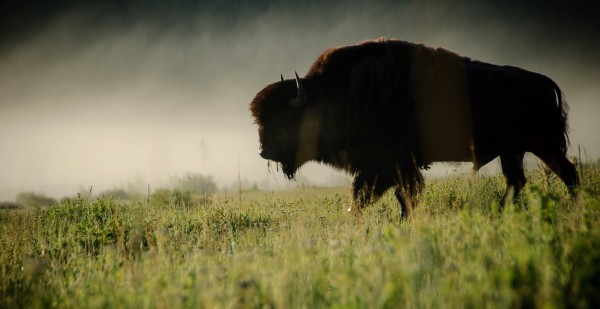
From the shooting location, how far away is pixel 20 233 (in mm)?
5398

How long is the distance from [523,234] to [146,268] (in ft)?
8.54

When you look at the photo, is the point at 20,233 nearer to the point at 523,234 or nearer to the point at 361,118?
the point at 361,118

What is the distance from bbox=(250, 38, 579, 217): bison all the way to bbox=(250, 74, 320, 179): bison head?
0.89 ft

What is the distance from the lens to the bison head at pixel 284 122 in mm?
5602

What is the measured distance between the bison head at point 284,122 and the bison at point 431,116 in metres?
0.27

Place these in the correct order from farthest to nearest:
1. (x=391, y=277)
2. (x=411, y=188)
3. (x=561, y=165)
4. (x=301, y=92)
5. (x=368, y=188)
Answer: (x=301, y=92) → (x=368, y=188) → (x=411, y=188) → (x=561, y=165) → (x=391, y=277)

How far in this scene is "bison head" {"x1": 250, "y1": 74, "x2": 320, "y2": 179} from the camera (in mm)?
5602

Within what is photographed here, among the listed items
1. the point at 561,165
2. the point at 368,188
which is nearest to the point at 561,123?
the point at 561,165

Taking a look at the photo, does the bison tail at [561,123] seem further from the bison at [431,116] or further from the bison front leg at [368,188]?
the bison front leg at [368,188]

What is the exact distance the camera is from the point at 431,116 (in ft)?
16.3

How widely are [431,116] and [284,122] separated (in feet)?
7.44

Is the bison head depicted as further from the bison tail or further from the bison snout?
the bison tail

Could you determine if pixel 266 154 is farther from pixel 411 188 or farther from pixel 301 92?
pixel 411 188

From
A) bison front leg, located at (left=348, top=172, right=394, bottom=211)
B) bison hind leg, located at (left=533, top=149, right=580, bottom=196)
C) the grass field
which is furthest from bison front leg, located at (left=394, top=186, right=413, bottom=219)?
bison hind leg, located at (left=533, top=149, right=580, bottom=196)
